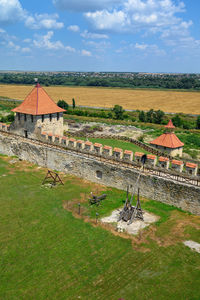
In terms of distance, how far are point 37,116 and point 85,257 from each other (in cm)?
1413

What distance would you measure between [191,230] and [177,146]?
1621 centimetres

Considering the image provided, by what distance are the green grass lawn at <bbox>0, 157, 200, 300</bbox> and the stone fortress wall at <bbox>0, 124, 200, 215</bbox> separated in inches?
34.8

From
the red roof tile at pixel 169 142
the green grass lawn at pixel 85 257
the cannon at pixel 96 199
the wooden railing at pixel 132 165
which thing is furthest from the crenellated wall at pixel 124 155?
the red roof tile at pixel 169 142

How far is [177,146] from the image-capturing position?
93.1 feet

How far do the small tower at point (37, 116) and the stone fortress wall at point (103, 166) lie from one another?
2.78ft

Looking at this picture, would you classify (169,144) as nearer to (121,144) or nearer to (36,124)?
(121,144)

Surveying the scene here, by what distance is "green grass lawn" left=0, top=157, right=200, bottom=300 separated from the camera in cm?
970

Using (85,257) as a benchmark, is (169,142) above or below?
above

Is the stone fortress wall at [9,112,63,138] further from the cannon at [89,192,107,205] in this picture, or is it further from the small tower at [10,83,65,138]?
the cannon at [89,192,107,205]

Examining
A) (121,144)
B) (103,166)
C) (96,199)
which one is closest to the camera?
(96,199)

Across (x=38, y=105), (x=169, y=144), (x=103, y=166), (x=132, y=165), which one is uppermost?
(x=38, y=105)

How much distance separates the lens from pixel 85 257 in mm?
11469

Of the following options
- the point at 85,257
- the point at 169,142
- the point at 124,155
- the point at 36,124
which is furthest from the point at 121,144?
the point at 85,257

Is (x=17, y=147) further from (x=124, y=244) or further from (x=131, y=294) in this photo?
(x=131, y=294)
